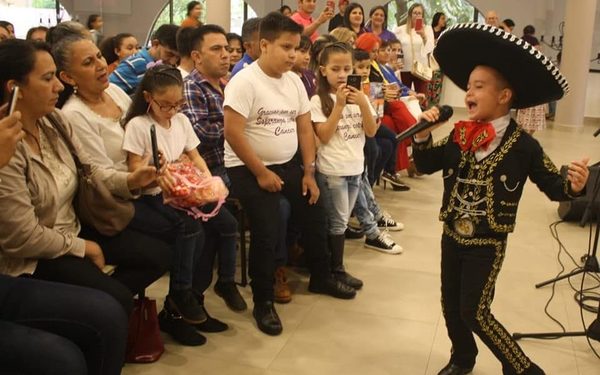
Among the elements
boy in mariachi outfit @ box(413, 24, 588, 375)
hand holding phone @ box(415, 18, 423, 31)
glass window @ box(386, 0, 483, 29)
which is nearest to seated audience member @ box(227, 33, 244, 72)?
boy in mariachi outfit @ box(413, 24, 588, 375)

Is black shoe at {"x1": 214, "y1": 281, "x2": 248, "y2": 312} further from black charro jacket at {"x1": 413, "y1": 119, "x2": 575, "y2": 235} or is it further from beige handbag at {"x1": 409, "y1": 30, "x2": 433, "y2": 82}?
beige handbag at {"x1": 409, "y1": 30, "x2": 433, "y2": 82}

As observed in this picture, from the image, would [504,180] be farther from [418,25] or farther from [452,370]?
[418,25]

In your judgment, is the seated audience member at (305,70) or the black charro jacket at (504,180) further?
the seated audience member at (305,70)

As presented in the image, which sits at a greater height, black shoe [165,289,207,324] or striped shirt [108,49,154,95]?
striped shirt [108,49,154,95]

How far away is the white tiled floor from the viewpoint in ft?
8.71

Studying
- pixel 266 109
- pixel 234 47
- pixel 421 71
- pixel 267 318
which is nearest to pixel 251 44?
pixel 234 47

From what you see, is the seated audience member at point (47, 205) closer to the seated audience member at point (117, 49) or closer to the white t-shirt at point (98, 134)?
the white t-shirt at point (98, 134)

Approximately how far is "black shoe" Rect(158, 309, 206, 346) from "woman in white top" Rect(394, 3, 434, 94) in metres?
4.86

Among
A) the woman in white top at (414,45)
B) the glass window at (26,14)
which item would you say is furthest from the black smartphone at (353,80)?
the glass window at (26,14)

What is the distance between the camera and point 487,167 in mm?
2225

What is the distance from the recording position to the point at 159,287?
346cm

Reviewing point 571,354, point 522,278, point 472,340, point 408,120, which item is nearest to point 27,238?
point 472,340

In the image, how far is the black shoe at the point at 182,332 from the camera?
280 centimetres

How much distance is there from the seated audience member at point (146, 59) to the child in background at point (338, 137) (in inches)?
47.3
